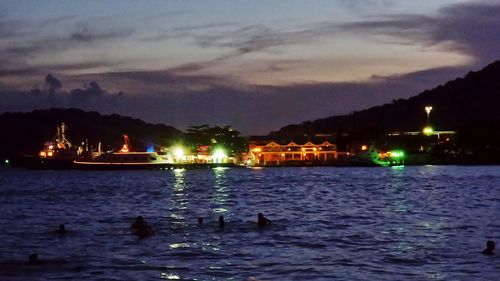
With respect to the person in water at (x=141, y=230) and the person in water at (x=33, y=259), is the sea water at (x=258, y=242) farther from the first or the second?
the person in water at (x=141, y=230)

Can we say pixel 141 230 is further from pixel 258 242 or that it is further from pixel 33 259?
pixel 33 259

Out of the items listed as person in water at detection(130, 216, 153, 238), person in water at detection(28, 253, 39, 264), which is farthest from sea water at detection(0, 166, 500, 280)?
person in water at detection(130, 216, 153, 238)

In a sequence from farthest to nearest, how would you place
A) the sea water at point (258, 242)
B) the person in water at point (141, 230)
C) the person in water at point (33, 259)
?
1. the person in water at point (141, 230)
2. the person in water at point (33, 259)
3. the sea water at point (258, 242)

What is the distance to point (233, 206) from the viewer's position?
6531 centimetres

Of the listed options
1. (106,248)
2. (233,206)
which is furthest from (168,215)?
(106,248)

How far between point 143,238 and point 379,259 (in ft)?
41.0

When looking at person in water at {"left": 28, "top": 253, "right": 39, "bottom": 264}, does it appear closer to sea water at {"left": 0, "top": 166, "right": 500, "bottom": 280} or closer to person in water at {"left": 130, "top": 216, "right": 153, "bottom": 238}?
sea water at {"left": 0, "top": 166, "right": 500, "bottom": 280}

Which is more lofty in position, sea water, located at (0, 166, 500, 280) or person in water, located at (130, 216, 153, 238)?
person in water, located at (130, 216, 153, 238)

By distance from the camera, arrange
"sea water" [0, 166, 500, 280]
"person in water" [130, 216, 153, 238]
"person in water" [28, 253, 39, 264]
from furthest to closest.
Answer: "person in water" [130, 216, 153, 238] < "person in water" [28, 253, 39, 264] < "sea water" [0, 166, 500, 280]

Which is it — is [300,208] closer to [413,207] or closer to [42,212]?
[413,207]

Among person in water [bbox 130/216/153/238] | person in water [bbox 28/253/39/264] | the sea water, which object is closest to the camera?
the sea water

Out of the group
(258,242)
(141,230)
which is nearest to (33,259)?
(141,230)

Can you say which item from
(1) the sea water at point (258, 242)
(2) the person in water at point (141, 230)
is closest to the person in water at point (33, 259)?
(1) the sea water at point (258, 242)

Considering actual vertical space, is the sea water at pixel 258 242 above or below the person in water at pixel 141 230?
below
